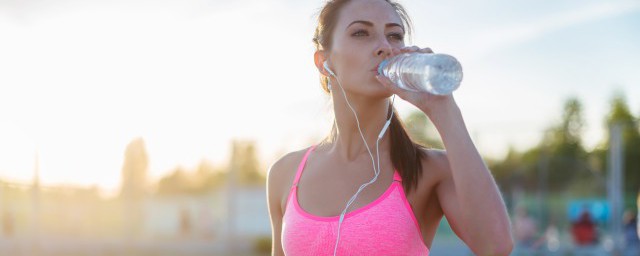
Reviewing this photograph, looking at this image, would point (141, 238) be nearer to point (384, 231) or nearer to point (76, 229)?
point (76, 229)

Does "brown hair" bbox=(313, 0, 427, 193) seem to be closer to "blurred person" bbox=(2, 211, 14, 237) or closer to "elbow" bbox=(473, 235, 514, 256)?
"elbow" bbox=(473, 235, 514, 256)

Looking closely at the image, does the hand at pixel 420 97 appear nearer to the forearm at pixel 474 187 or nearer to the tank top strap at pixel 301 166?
the forearm at pixel 474 187

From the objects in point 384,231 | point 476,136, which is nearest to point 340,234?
point 384,231

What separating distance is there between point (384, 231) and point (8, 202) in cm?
1384

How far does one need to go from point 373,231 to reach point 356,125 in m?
0.40

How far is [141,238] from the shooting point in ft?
55.9

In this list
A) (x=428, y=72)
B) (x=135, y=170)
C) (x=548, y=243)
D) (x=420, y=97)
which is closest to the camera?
(x=428, y=72)

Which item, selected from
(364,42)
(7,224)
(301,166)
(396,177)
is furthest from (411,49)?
(7,224)

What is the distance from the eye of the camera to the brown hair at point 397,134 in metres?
1.95

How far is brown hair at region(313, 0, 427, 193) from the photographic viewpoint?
1.95 m

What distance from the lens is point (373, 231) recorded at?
1.90 metres

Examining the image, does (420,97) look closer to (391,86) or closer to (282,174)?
(391,86)

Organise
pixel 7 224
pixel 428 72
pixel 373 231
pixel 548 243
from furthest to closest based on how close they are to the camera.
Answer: pixel 548 243 → pixel 7 224 → pixel 373 231 → pixel 428 72

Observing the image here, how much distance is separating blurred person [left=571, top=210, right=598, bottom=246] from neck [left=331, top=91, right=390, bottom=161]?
14652mm
